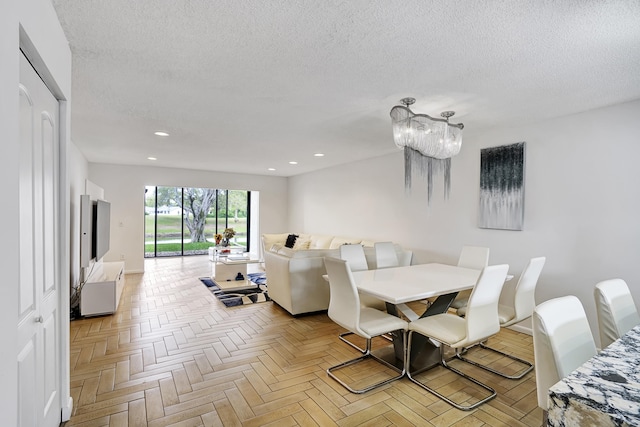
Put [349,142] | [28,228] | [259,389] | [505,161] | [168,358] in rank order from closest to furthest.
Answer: [28,228]
[259,389]
[168,358]
[505,161]
[349,142]

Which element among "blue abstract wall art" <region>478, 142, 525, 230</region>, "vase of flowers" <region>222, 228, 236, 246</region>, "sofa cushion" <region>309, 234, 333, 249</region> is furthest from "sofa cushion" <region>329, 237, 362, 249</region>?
"blue abstract wall art" <region>478, 142, 525, 230</region>

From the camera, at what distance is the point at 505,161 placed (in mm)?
3656

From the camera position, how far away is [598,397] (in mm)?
614

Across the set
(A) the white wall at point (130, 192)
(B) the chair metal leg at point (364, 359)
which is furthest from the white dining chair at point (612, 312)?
(A) the white wall at point (130, 192)

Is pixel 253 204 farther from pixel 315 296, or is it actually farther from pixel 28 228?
pixel 28 228

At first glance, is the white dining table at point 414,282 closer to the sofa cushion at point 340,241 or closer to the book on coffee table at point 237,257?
the sofa cushion at point 340,241

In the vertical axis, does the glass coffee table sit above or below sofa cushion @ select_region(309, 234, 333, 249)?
below

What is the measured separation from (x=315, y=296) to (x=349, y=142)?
7.25 ft

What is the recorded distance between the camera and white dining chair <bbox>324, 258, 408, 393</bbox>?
2373mm

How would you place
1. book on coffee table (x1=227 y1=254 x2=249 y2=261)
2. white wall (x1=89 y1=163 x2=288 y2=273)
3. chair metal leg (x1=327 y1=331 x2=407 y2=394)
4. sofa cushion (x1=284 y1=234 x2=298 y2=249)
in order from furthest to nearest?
sofa cushion (x1=284 y1=234 x2=298 y2=249), white wall (x1=89 y1=163 x2=288 y2=273), book on coffee table (x1=227 y1=254 x2=249 y2=261), chair metal leg (x1=327 y1=331 x2=407 y2=394)

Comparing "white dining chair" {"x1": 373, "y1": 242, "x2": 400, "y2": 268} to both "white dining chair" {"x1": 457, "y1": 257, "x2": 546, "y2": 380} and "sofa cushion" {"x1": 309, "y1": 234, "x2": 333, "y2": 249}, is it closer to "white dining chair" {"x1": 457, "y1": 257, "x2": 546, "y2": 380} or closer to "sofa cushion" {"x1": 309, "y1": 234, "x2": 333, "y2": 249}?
"white dining chair" {"x1": 457, "y1": 257, "x2": 546, "y2": 380}

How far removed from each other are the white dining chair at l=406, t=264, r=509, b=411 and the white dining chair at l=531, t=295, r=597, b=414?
3.43ft

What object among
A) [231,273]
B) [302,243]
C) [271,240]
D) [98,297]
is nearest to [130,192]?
[231,273]

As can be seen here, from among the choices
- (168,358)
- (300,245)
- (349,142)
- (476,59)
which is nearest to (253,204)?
(300,245)
